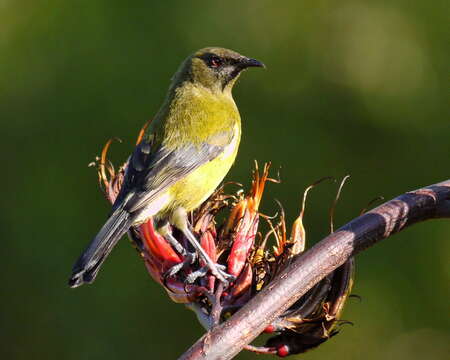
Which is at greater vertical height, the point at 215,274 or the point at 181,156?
the point at 215,274

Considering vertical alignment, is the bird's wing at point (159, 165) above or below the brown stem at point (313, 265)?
below

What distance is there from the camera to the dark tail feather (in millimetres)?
2566

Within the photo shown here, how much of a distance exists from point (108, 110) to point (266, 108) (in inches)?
38.4

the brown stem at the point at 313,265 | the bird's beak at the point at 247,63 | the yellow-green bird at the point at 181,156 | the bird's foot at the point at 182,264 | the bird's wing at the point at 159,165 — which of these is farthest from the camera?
the bird's beak at the point at 247,63

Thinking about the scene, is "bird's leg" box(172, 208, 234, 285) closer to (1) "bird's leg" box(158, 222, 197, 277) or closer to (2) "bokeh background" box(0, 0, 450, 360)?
(1) "bird's leg" box(158, 222, 197, 277)

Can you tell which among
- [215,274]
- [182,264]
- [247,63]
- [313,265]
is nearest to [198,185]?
[247,63]

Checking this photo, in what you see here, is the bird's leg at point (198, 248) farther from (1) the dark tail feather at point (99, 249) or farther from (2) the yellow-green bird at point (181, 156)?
(1) the dark tail feather at point (99, 249)

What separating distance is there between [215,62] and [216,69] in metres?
0.04

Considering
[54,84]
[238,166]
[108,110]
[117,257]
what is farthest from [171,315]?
[54,84]

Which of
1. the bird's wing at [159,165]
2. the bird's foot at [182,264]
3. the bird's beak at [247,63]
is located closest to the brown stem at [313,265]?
the bird's foot at [182,264]

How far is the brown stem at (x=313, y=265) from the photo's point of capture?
1787mm

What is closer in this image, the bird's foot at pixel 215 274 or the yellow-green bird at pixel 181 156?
the bird's foot at pixel 215 274

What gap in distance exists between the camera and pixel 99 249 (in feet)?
9.11

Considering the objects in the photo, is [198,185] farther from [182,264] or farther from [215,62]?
[182,264]
